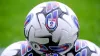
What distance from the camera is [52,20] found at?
4125 millimetres

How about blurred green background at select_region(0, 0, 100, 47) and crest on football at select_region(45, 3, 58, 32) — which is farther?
blurred green background at select_region(0, 0, 100, 47)

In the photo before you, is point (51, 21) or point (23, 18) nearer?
point (51, 21)

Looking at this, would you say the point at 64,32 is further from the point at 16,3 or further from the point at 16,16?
→ the point at 16,3

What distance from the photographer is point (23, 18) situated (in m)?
8.41

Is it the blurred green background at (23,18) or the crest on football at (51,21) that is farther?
the blurred green background at (23,18)

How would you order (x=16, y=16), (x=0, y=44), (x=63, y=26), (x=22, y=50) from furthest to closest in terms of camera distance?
(x=16, y=16) → (x=0, y=44) → (x=22, y=50) → (x=63, y=26)

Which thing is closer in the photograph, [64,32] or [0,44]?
[64,32]

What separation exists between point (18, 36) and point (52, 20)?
339 centimetres

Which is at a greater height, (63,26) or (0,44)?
(63,26)

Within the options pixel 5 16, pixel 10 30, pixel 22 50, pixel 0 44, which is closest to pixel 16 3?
pixel 5 16

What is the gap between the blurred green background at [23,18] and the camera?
24.6 feet

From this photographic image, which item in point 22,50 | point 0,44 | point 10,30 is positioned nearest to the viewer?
point 22,50

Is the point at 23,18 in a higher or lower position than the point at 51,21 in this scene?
lower

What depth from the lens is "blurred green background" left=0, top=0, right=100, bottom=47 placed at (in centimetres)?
750
